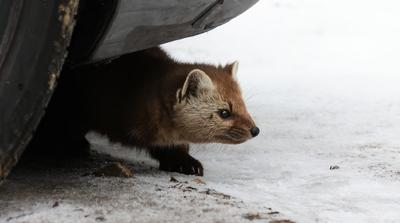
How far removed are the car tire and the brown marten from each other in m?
1.60

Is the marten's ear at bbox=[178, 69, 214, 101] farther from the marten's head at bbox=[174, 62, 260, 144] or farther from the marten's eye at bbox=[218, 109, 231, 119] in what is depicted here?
the marten's eye at bbox=[218, 109, 231, 119]

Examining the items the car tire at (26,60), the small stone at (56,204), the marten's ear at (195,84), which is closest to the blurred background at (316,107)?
the marten's ear at (195,84)

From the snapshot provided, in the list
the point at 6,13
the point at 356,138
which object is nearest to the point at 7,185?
the point at 6,13

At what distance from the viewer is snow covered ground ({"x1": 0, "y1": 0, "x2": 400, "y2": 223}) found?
3174mm

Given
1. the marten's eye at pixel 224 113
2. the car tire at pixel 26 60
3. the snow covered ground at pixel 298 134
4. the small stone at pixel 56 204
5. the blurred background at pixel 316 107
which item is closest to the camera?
the car tire at pixel 26 60

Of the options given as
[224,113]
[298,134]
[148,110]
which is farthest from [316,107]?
[148,110]

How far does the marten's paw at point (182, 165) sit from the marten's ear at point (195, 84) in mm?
362

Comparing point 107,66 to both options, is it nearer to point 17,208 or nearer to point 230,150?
point 230,150

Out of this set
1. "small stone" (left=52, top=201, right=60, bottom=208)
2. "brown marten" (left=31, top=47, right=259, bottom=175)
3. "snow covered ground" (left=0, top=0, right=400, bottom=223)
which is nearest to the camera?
"small stone" (left=52, top=201, right=60, bottom=208)

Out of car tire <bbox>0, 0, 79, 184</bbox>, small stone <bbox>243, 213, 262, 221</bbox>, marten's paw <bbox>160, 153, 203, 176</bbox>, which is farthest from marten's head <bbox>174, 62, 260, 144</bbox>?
car tire <bbox>0, 0, 79, 184</bbox>

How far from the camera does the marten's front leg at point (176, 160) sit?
4.43 meters

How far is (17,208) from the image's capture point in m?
2.89

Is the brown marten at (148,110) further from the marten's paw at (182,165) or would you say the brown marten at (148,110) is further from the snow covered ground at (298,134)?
the snow covered ground at (298,134)

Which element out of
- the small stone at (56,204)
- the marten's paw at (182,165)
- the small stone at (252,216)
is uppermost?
the small stone at (252,216)
